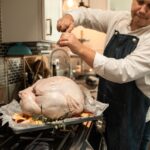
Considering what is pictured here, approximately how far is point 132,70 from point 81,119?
0.24 metres

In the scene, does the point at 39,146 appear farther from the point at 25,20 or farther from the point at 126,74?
the point at 25,20

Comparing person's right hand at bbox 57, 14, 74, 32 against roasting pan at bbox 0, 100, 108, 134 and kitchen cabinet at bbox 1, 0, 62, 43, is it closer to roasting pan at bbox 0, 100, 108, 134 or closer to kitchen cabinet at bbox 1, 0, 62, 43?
roasting pan at bbox 0, 100, 108, 134

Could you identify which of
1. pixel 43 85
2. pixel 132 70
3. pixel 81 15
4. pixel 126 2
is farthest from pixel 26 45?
pixel 126 2

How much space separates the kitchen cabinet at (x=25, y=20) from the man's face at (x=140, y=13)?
1.97 feet

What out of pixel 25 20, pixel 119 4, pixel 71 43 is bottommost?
pixel 71 43

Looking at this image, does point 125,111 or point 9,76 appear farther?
point 9,76

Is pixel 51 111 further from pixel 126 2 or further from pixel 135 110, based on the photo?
pixel 126 2

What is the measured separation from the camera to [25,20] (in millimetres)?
1571

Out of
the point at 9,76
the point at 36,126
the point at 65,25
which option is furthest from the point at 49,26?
the point at 36,126

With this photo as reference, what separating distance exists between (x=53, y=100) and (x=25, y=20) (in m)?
0.81


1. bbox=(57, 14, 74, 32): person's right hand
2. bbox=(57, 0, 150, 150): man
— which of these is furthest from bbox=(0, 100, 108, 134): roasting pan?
bbox=(57, 14, 74, 32): person's right hand

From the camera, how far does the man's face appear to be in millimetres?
1051

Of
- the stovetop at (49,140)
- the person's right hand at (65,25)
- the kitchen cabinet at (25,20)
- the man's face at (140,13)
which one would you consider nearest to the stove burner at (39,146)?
the stovetop at (49,140)

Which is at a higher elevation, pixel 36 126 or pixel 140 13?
pixel 140 13
